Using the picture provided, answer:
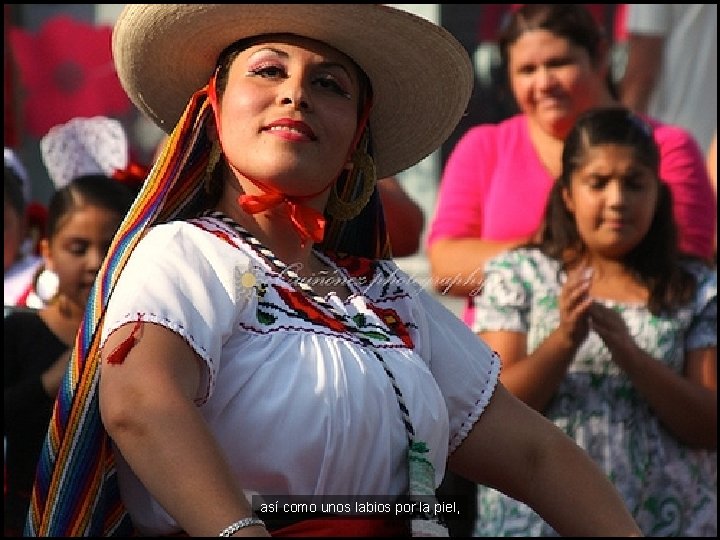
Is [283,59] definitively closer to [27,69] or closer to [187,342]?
[187,342]

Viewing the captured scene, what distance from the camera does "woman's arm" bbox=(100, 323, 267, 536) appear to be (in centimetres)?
264

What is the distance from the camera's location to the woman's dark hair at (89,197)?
15.5 ft

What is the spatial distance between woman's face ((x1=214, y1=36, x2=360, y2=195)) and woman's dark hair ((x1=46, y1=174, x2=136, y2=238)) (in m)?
1.49

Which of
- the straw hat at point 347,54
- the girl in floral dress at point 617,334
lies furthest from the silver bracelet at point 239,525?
the girl in floral dress at point 617,334

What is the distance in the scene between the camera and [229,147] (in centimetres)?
322

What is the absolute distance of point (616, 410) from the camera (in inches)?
179

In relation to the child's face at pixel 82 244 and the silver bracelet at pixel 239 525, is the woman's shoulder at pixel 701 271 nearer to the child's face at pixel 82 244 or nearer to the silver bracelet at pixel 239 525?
the child's face at pixel 82 244

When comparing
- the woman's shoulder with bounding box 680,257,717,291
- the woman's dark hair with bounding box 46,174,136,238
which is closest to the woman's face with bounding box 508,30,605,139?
the woman's shoulder with bounding box 680,257,717,291

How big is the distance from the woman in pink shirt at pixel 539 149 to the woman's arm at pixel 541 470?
172 cm

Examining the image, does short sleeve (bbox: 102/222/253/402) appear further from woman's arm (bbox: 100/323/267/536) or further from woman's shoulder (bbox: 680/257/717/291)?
woman's shoulder (bbox: 680/257/717/291)

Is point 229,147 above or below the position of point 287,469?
above

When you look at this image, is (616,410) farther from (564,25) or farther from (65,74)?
(65,74)

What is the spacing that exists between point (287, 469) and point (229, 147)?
2.30 ft

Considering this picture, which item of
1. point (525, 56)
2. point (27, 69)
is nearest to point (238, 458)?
point (525, 56)
